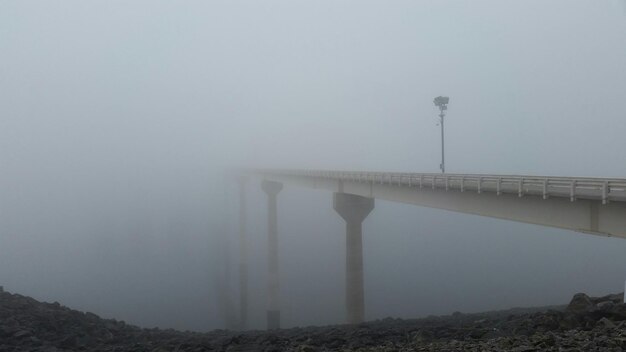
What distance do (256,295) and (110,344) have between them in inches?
2103

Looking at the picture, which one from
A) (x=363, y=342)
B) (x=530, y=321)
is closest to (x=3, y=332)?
(x=363, y=342)

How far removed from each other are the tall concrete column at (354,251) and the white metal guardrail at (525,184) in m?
7.75

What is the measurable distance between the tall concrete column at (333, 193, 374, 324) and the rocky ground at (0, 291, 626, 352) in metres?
15.2

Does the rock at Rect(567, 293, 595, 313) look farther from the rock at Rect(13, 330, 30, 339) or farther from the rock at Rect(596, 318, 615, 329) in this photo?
the rock at Rect(13, 330, 30, 339)

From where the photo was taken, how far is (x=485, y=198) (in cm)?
2295

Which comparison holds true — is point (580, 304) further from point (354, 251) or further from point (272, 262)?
point (272, 262)

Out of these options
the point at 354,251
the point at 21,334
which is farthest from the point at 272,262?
the point at 21,334

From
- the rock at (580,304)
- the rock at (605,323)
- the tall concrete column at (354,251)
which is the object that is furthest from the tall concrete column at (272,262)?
the rock at (605,323)

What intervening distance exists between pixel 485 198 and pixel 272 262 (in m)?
44.7

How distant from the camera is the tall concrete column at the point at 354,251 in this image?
39.4 m

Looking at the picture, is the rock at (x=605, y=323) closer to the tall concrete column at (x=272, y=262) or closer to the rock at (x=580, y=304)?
the rock at (x=580, y=304)

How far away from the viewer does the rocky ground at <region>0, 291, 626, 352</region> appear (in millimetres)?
16047

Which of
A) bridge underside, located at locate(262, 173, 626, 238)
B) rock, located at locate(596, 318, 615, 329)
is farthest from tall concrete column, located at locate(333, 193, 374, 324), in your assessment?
rock, located at locate(596, 318, 615, 329)

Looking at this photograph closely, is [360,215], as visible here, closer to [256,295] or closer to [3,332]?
[3,332]
